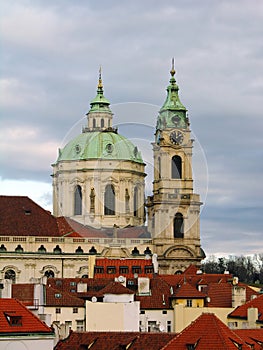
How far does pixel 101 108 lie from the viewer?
16988 centimetres

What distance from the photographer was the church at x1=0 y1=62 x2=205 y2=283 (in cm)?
14500

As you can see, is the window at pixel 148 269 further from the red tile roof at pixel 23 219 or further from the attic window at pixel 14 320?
the attic window at pixel 14 320

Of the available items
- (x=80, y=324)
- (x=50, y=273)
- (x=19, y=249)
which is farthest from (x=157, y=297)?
(x=19, y=249)

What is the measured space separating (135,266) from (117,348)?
219 feet

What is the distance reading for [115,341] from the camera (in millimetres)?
70562

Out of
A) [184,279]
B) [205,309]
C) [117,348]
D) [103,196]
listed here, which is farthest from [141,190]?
[117,348]

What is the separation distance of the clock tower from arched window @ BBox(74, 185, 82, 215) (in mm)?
9514

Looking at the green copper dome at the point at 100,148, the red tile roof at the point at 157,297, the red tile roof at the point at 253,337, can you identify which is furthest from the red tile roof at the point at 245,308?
the green copper dome at the point at 100,148

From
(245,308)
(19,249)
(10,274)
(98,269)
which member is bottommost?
(245,308)

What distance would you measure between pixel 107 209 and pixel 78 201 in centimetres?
417

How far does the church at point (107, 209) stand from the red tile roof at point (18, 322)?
7190 centimetres

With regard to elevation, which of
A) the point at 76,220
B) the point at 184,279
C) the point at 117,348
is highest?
the point at 76,220

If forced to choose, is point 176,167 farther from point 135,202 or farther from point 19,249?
point 19,249

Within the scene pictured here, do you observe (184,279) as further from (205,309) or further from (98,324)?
(98,324)
